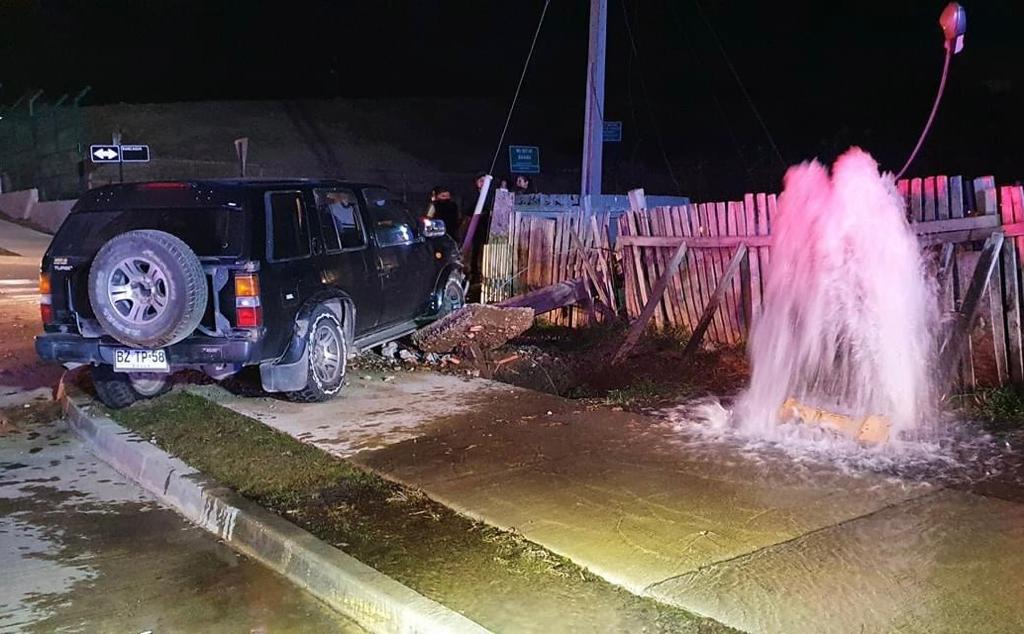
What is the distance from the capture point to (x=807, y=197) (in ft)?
25.6

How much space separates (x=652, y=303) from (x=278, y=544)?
5.68 metres

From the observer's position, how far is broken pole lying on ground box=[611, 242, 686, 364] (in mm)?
Answer: 9414

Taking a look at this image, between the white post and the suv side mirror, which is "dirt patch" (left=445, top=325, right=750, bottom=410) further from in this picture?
the white post

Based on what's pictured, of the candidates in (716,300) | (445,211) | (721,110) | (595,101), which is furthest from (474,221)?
(721,110)

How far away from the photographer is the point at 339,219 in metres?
8.30

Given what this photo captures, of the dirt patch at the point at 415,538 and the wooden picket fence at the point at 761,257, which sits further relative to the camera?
the wooden picket fence at the point at 761,257

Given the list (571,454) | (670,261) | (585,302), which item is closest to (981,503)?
(571,454)

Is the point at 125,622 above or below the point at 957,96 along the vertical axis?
below

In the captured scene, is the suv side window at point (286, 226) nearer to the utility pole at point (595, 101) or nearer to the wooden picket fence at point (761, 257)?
the wooden picket fence at point (761, 257)

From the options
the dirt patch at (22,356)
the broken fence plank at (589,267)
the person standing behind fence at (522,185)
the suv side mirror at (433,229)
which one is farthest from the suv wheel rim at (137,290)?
the person standing behind fence at (522,185)

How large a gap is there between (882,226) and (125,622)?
5.92 metres

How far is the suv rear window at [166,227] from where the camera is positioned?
23.0 ft

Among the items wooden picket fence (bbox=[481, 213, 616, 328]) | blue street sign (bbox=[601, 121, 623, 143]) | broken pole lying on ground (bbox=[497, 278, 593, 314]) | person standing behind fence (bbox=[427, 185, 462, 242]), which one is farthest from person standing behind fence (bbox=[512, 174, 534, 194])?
broken pole lying on ground (bbox=[497, 278, 593, 314])

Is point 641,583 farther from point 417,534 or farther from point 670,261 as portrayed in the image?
point 670,261
